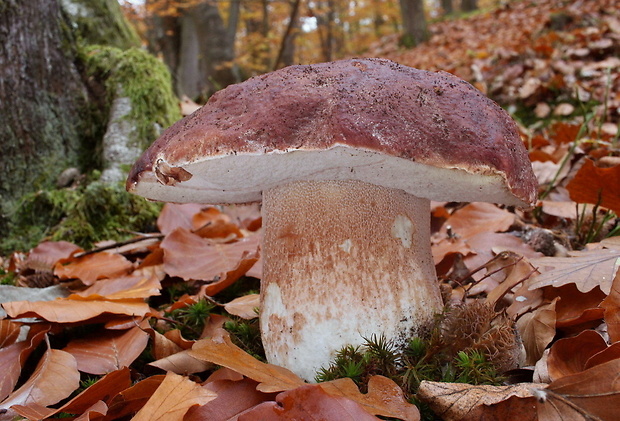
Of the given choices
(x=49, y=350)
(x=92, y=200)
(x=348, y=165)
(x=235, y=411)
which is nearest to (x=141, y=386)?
(x=235, y=411)

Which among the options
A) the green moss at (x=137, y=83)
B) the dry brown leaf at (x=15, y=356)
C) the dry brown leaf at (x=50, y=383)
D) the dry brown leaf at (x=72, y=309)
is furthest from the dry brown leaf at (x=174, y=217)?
the dry brown leaf at (x=50, y=383)

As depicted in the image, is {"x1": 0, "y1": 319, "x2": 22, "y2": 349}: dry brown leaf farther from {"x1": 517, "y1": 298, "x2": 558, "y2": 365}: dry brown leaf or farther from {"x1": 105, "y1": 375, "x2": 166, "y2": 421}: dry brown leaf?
{"x1": 517, "y1": 298, "x2": 558, "y2": 365}: dry brown leaf

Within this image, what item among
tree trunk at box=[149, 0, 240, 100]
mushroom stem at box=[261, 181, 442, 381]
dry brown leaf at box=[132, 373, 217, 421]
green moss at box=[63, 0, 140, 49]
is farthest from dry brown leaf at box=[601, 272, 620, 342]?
tree trunk at box=[149, 0, 240, 100]

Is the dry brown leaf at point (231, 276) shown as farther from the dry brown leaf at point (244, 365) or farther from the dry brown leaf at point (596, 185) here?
the dry brown leaf at point (596, 185)

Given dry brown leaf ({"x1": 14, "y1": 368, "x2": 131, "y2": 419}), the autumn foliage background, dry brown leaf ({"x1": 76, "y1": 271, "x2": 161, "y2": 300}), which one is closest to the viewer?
the autumn foliage background

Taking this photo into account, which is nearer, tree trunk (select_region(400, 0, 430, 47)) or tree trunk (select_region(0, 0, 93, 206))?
tree trunk (select_region(0, 0, 93, 206))

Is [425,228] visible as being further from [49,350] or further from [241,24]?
[241,24]

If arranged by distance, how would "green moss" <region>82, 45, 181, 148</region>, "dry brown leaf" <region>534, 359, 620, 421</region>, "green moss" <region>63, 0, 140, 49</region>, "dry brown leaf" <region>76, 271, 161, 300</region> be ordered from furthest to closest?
"green moss" <region>63, 0, 140, 49</region> → "green moss" <region>82, 45, 181, 148</region> → "dry brown leaf" <region>76, 271, 161, 300</region> → "dry brown leaf" <region>534, 359, 620, 421</region>

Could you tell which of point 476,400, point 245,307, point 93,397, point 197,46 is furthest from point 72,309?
point 197,46
